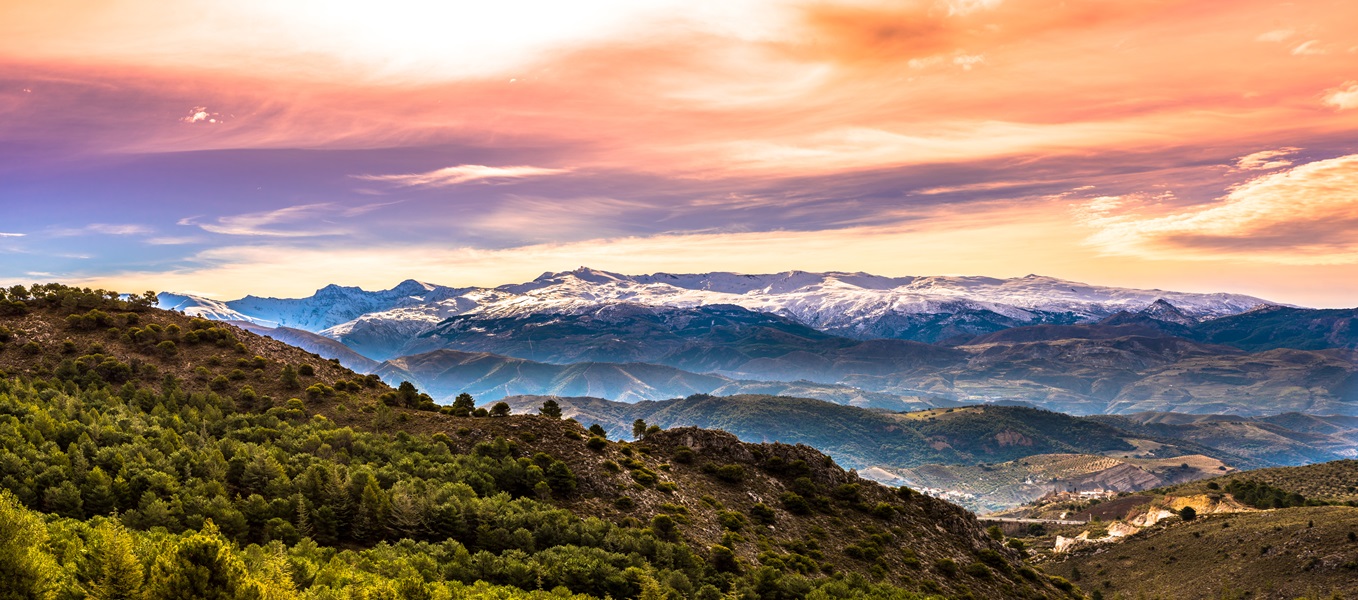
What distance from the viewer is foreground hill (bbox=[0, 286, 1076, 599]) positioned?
43.4 m

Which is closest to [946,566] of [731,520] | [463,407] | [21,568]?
[731,520]

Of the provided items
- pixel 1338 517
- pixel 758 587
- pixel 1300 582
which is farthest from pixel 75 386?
pixel 1338 517

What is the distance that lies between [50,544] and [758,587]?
159 feet

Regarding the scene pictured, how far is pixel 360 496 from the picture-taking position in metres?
64.7

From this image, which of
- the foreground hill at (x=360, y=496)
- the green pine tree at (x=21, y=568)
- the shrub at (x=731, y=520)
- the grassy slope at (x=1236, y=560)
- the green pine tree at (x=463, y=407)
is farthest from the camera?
the grassy slope at (x=1236, y=560)

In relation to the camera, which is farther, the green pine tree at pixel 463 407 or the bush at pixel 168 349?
the bush at pixel 168 349

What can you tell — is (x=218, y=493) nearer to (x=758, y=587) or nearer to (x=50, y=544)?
(x=50, y=544)

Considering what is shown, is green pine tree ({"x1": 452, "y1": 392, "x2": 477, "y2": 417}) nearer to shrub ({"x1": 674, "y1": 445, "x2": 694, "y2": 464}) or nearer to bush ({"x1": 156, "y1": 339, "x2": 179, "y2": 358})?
shrub ({"x1": 674, "y1": 445, "x2": 694, "y2": 464})

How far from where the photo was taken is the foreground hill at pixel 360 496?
1709 inches

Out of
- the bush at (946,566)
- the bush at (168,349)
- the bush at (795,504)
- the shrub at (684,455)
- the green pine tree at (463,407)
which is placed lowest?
the bush at (946,566)

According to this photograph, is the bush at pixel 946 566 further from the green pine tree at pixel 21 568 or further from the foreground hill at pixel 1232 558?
the green pine tree at pixel 21 568

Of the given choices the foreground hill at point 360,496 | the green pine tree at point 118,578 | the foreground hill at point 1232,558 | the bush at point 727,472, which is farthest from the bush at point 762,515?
the foreground hill at point 1232,558

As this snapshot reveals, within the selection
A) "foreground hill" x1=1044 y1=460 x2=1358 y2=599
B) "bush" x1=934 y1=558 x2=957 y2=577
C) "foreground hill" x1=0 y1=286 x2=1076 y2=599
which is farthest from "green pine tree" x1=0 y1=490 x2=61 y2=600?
"foreground hill" x1=1044 y1=460 x2=1358 y2=599

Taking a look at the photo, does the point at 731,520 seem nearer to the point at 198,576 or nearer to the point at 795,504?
the point at 795,504
